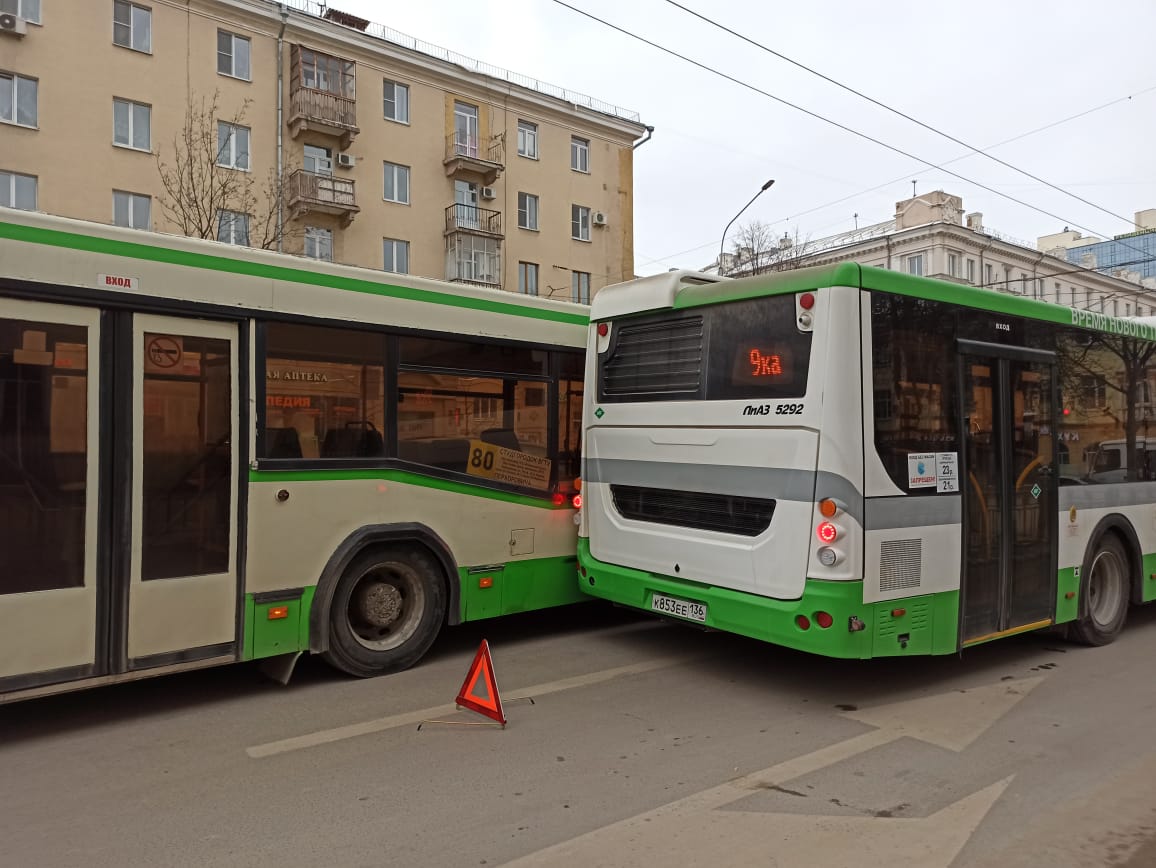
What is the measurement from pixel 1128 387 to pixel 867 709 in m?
4.36

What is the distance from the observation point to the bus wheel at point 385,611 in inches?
240

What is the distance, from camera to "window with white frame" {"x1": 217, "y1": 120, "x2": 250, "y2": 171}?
81.1 ft

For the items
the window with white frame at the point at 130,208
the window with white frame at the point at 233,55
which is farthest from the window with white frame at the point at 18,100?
the window with white frame at the point at 233,55

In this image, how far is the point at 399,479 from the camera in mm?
6355

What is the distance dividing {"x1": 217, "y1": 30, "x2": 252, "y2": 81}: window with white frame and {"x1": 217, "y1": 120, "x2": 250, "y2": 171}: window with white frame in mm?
1646

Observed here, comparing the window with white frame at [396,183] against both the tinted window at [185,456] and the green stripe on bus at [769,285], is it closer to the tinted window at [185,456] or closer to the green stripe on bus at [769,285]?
the green stripe on bus at [769,285]

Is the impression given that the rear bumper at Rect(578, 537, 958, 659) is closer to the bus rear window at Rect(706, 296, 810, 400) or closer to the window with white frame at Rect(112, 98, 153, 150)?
the bus rear window at Rect(706, 296, 810, 400)

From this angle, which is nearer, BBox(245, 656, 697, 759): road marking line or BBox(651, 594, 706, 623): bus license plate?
BBox(245, 656, 697, 759): road marking line

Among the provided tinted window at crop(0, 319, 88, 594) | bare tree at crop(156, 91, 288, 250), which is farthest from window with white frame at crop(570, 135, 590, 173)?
tinted window at crop(0, 319, 88, 594)

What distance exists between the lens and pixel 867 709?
5730mm

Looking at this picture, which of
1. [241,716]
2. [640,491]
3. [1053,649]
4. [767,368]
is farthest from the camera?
[1053,649]

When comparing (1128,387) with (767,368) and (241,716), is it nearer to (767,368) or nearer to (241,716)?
(767,368)

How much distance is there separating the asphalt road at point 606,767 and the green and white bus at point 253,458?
0.57 meters

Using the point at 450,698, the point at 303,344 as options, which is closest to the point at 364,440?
the point at 303,344
